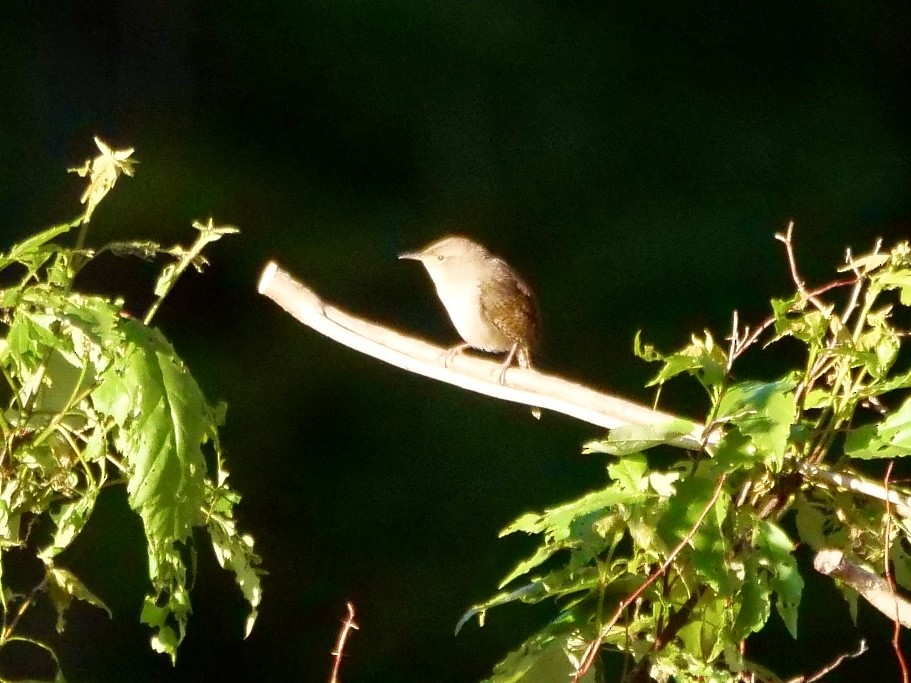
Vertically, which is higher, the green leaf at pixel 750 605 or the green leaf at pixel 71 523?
the green leaf at pixel 71 523

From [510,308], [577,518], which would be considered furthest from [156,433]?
[510,308]

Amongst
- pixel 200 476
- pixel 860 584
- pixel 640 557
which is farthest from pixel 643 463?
pixel 200 476

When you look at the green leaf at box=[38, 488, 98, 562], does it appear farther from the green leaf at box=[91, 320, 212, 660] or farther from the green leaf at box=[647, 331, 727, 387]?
the green leaf at box=[647, 331, 727, 387]

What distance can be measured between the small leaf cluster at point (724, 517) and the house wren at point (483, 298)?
1870 millimetres

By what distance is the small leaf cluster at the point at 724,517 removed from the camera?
845mm

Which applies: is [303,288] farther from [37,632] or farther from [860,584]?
[37,632]

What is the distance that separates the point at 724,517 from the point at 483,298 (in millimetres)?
2116

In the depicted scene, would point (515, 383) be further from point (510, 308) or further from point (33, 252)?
point (510, 308)

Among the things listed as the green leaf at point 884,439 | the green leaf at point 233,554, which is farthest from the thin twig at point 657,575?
the green leaf at point 233,554

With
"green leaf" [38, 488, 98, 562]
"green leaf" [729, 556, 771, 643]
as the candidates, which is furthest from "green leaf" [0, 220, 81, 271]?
"green leaf" [729, 556, 771, 643]

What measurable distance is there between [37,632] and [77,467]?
237 centimetres

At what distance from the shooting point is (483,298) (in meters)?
2.96

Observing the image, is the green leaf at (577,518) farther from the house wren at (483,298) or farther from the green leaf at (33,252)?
the house wren at (483,298)

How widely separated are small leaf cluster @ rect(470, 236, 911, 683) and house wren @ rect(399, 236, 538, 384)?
187 centimetres
